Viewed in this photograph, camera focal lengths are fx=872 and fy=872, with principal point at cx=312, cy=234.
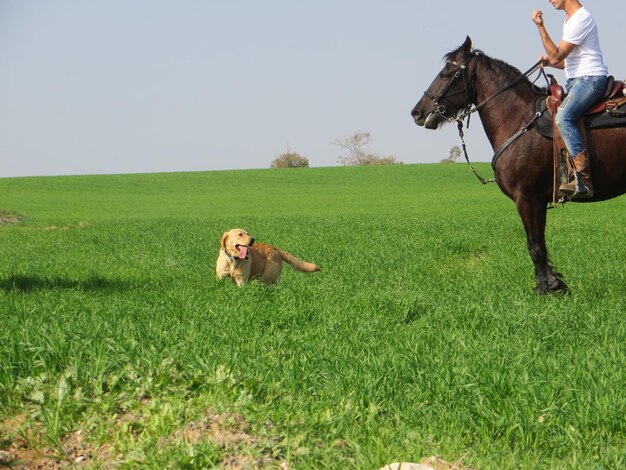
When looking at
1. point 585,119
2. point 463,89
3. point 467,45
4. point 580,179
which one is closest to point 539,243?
point 580,179

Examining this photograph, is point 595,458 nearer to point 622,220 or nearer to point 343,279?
point 343,279

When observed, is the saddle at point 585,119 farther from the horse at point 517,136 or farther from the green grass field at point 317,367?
the green grass field at point 317,367

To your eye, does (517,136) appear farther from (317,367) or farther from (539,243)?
(317,367)

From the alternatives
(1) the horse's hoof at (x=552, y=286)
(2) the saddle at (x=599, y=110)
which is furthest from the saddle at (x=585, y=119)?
(1) the horse's hoof at (x=552, y=286)

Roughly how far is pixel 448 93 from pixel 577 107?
180 centimetres

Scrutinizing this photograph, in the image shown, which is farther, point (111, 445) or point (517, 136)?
point (517, 136)

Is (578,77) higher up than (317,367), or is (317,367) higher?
(578,77)

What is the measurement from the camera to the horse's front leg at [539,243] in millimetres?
10453

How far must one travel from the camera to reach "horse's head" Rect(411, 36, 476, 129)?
36.3 feet

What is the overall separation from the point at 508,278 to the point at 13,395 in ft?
28.2

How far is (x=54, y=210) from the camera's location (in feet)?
152

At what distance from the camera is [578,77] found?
10.0m

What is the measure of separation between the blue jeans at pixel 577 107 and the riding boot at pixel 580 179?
0.08 meters

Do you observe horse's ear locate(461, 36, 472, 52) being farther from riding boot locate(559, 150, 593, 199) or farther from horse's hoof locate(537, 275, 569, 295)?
horse's hoof locate(537, 275, 569, 295)
